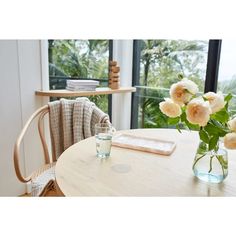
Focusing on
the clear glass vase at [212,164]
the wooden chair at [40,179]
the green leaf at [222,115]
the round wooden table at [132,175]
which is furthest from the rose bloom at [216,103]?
the wooden chair at [40,179]

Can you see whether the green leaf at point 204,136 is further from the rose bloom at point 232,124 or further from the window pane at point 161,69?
the window pane at point 161,69

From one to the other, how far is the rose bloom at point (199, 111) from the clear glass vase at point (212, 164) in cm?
18

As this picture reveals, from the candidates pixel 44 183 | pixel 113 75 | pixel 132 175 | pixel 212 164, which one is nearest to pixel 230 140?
pixel 212 164

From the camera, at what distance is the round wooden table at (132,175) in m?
0.84

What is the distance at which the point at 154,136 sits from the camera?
144 cm

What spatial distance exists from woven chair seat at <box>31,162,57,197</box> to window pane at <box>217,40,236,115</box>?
1.55 metres

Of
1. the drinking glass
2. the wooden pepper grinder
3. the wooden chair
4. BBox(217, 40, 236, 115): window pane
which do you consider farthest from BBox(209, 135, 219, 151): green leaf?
the wooden pepper grinder

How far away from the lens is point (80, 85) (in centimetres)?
226

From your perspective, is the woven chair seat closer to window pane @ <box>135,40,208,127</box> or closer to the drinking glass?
the drinking glass

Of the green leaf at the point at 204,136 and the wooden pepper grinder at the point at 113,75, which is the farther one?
the wooden pepper grinder at the point at 113,75
